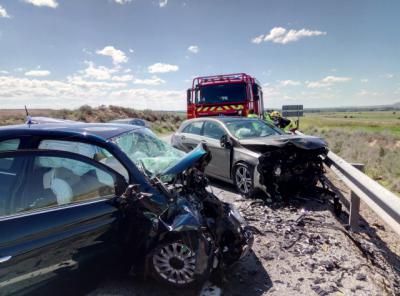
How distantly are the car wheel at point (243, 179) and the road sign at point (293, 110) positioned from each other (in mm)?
13232

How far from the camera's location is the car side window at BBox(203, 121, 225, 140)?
23.5 feet

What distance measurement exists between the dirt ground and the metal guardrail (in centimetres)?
55

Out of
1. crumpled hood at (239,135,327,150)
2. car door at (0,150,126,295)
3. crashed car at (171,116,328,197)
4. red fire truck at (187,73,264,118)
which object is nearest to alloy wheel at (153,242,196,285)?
car door at (0,150,126,295)

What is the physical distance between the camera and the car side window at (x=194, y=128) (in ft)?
26.0

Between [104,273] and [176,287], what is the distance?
2.36 ft

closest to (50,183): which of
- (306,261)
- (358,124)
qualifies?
(306,261)

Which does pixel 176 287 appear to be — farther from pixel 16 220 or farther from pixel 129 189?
pixel 16 220

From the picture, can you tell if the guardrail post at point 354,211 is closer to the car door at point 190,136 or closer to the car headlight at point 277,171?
the car headlight at point 277,171

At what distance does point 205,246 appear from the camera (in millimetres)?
2938

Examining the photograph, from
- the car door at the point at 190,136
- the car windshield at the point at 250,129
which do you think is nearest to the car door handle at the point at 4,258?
the car windshield at the point at 250,129

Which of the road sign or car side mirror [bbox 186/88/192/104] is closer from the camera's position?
car side mirror [bbox 186/88/192/104]

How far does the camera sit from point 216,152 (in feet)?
22.7

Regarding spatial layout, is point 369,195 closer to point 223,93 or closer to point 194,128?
point 194,128

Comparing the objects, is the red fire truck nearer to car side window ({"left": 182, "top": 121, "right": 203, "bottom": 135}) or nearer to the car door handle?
car side window ({"left": 182, "top": 121, "right": 203, "bottom": 135})
